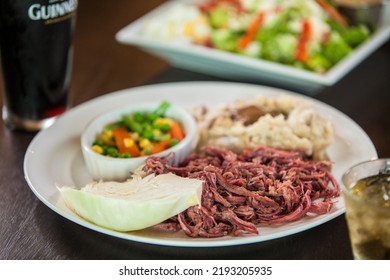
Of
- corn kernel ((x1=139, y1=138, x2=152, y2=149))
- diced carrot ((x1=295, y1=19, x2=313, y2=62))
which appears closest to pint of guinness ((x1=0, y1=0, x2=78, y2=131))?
corn kernel ((x1=139, y1=138, x2=152, y2=149))

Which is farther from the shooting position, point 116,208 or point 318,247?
point 318,247

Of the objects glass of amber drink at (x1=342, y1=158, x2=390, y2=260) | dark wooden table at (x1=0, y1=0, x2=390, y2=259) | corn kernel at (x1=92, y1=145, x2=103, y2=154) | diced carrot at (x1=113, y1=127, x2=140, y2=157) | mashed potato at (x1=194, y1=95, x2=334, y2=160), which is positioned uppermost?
glass of amber drink at (x1=342, y1=158, x2=390, y2=260)

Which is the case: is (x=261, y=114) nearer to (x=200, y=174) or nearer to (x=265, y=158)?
(x=265, y=158)

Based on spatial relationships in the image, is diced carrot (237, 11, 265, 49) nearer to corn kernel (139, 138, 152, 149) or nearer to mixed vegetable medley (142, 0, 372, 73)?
mixed vegetable medley (142, 0, 372, 73)

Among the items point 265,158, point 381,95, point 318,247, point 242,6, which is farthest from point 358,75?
point 318,247

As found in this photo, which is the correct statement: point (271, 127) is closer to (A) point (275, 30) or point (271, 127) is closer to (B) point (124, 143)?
(B) point (124, 143)

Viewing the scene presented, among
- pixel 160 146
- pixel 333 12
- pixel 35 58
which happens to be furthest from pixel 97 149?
pixel 333 12

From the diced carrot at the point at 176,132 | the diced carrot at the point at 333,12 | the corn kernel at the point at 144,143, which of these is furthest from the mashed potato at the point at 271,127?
the diced carrot at the point at 333,12
